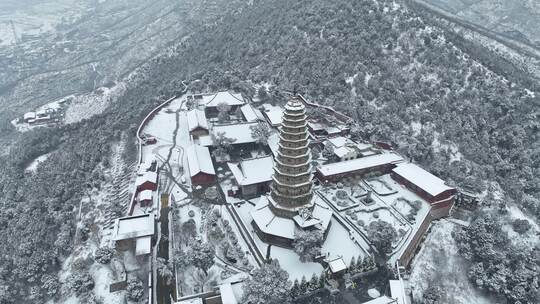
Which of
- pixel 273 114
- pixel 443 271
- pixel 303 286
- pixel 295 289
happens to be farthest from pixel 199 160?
pixel 443 271

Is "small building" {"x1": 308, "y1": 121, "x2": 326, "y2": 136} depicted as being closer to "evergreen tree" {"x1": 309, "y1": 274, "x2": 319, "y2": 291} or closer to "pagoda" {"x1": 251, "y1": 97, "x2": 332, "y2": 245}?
"pagoda" {"x1": 251, "y1": 97, "x2": 332, "y2": 245}

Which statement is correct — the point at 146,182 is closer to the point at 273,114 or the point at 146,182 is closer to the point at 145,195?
the point at 145,195

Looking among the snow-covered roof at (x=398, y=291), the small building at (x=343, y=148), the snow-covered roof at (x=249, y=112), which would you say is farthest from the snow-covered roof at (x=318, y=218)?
the snow-covered roof at (x=249, y=112)

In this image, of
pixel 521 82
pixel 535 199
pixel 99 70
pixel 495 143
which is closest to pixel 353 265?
pixel 535 199

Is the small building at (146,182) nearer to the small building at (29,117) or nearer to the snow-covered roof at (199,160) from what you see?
the snow-covered roof at (199,160)

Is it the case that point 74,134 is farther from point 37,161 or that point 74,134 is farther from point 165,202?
point 165,202

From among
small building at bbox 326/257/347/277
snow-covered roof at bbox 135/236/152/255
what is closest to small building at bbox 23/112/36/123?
snow-covered roof at bbox 135/236/152/255
